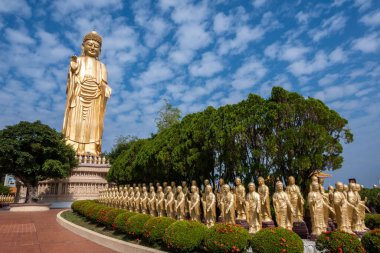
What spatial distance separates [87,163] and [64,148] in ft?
21.5

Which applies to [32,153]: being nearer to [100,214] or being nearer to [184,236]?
[100,214]

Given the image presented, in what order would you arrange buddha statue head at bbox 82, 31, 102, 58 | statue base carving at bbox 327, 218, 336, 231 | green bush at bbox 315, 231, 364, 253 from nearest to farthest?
1. green bush at bbox 315, 231, 364, 253
2. statue base carving at bbox 327, 218, 336, 231
3. buddha statue head at bbox 82, 31, 102, 58

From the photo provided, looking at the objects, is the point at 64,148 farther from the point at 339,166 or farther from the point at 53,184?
the point at 339,166

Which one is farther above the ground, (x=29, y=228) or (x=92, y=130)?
(x=92, y=130)

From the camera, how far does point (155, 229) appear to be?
8484 millimetres

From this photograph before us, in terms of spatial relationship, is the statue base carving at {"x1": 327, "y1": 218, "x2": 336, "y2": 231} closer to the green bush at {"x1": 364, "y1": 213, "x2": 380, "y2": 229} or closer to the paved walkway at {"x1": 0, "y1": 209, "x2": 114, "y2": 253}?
the green bush at {"x1": 364, "y1": 213, "x2": 380, "y2": 229}

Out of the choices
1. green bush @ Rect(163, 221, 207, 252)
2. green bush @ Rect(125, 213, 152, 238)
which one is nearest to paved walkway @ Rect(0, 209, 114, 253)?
green bush @ Rect(125, 213, 152, 238)

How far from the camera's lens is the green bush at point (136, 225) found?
931 centimetres

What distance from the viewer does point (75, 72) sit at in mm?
33406

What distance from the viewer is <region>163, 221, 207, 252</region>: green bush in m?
7.22

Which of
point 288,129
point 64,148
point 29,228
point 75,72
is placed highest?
point 75,72

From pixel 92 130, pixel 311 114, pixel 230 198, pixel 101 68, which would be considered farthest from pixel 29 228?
pixel 101 68

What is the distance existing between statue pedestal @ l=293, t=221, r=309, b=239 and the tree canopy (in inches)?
88.4

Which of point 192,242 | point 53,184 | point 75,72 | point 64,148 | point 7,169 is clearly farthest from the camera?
point 75,72
